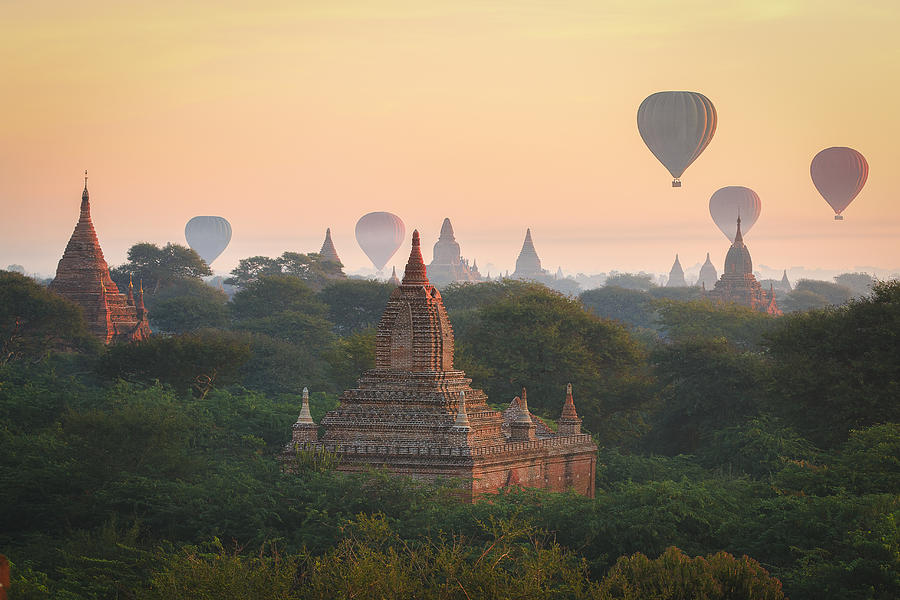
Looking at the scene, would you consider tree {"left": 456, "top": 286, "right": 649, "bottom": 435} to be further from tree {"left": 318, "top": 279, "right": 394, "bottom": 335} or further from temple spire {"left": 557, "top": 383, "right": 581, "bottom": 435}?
tree {"left": 318, "top": 279, "right": 394, "bottom": 335}

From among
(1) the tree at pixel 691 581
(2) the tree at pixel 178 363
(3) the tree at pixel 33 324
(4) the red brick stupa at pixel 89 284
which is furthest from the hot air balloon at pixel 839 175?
(1) the tree at pixel 691 581

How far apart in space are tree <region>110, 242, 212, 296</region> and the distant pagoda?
51.9m

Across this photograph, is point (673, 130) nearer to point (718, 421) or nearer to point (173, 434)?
point (718, 421)

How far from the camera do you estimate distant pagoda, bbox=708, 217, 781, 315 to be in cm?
14636

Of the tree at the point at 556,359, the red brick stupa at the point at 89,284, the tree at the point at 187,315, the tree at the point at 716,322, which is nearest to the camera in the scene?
the tree at the point at 556,359

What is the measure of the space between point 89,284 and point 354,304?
3524 cm

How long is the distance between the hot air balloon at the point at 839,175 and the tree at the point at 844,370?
315ft

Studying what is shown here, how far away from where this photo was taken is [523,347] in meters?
61.3

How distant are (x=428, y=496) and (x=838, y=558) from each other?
34.4 ft

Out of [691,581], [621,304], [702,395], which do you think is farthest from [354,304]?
[691,581]

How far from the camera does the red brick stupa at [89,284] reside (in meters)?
80.0

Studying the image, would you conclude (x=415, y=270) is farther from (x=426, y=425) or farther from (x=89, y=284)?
(x=89, y=284)

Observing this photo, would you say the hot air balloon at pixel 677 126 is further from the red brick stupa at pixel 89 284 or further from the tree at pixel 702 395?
the tree at pixel 702 395

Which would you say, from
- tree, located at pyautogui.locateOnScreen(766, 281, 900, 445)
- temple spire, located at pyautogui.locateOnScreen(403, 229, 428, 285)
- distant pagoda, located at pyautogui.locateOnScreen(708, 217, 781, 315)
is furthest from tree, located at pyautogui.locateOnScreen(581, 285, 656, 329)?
temple spire, located at pyautogui.locateOnScreen(403, 229, 428, 285)
